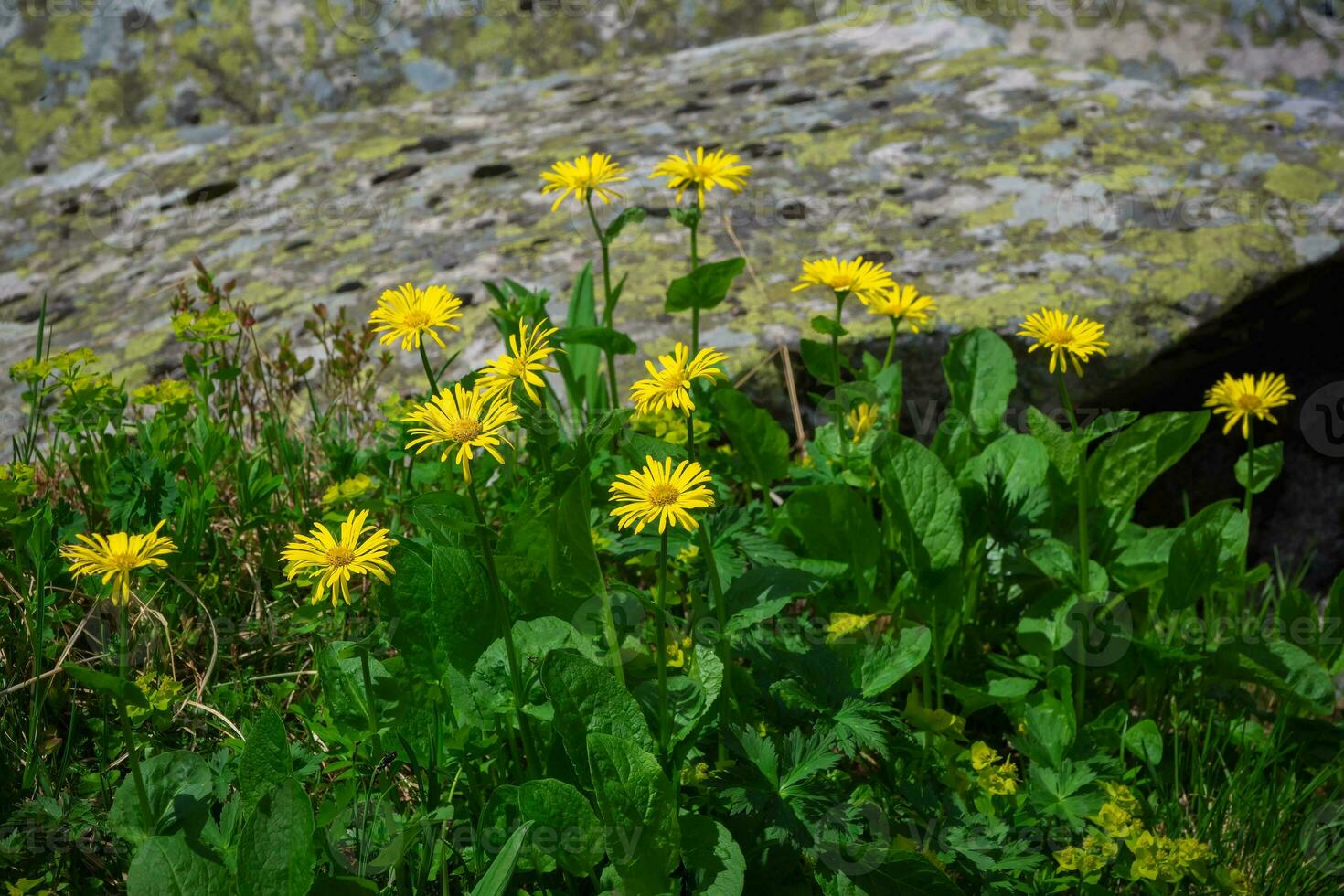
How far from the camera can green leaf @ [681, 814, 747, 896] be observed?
4.89 feet

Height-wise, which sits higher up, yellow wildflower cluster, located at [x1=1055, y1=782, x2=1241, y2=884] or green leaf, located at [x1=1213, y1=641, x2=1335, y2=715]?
yellow wildflower cluster, located at [x1=1055, y1=782, x2=1241, y2=884]

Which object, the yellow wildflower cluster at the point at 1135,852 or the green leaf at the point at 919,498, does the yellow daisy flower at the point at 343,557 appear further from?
the yellow wildflower cluster at the point at 1135,852

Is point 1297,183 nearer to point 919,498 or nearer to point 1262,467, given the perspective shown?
point 1262,467

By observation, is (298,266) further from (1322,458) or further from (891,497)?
(1322,458)

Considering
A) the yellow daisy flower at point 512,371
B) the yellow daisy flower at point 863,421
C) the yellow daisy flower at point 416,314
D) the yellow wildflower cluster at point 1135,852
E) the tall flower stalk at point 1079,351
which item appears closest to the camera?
the yellow daisy flower at point 512,371

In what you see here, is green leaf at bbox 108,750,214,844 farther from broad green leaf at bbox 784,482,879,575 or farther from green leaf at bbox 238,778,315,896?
broad green leaf at bbox 784,482,879,575

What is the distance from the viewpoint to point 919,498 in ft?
7.10

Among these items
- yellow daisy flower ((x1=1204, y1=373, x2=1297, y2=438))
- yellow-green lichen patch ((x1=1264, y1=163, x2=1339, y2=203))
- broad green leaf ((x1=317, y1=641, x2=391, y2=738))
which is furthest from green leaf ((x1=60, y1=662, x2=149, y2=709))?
yellow-green lichen patch ((x1=1264, y1=163, x2=1339, y2=203))

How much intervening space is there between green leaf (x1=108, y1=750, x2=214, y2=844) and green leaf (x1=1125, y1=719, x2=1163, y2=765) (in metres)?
1.75

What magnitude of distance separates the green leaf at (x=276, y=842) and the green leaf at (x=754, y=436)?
1213 mm

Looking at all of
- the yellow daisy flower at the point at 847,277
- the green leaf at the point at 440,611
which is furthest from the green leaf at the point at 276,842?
the yellow daisy flower at the point at 847,277

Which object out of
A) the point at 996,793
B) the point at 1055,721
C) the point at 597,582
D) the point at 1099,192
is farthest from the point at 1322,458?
the point at 597,582

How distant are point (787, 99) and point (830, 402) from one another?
2065 millimetres

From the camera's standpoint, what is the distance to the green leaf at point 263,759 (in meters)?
1.53
